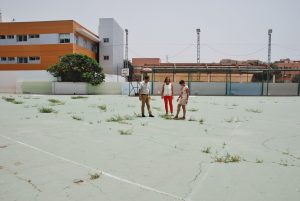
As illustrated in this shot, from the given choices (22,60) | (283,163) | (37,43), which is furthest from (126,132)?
(22,60)

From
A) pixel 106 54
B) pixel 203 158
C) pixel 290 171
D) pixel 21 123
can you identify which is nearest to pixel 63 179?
pixel 203 158

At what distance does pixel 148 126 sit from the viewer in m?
9.41

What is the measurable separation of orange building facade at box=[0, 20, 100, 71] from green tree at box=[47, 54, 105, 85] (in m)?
4.45

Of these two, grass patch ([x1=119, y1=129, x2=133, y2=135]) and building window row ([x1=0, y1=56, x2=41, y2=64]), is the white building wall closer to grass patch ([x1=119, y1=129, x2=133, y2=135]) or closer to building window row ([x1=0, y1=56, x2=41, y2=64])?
building window row ([x1=0, y1=56, x2=41, y2=64])

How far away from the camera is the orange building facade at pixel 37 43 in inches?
1439

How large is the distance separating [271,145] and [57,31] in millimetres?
35137

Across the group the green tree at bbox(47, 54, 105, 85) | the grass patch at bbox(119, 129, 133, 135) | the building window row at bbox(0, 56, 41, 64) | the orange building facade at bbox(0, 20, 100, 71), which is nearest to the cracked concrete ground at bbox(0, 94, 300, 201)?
the grass patch at bbox(119, 129, 133, 135)

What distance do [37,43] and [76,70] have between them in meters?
9.45

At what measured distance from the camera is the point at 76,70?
106 ft

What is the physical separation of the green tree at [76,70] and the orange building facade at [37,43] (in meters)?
4.45

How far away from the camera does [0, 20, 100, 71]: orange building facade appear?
1439 inches

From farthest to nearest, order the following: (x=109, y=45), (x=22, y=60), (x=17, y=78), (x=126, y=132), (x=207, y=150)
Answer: (x=109, y=45)
(x=22, y=60)
(x=17, y=78)
(x=126, y=132)
(x=207, y=150)

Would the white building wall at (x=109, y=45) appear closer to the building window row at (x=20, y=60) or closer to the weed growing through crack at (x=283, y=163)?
the building window row at (x=20, y=60)

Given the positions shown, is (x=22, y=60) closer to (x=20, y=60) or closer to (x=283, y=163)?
(x=20, y=60)
